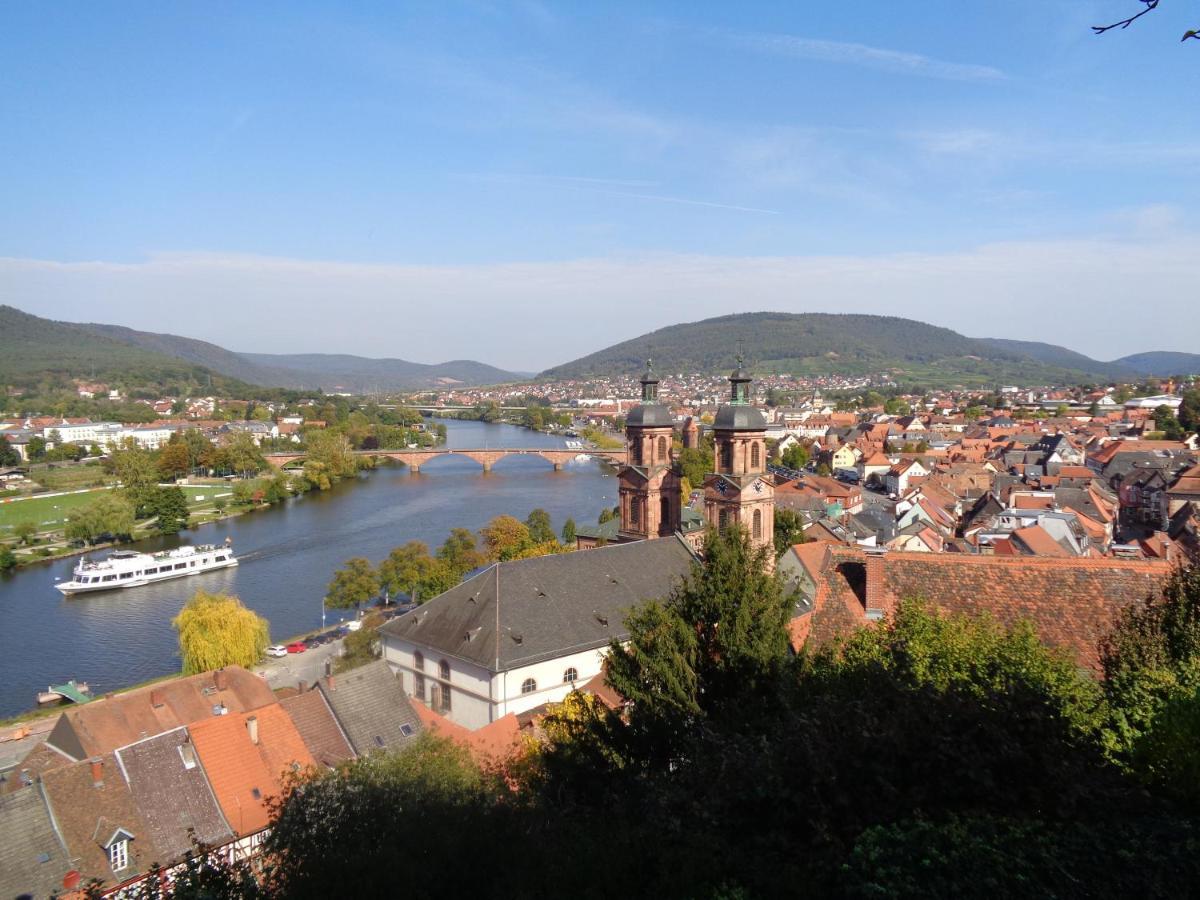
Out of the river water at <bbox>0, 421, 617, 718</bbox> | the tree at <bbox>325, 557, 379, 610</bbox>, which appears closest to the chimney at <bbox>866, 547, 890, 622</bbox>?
the tree at <bbox>325, 557, 379, 610</bbox>

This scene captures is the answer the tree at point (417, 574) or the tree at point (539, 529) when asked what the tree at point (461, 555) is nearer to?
the tree at point (417, 574)

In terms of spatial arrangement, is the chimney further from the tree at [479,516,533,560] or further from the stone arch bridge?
the stone arch bridge

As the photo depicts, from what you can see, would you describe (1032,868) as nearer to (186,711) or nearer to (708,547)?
(708,547)

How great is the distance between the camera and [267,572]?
1403 inches

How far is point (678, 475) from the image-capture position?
25406 mm

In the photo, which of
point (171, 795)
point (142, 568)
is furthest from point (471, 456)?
point (171, 795)

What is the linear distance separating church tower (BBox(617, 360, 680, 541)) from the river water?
12.4 metres

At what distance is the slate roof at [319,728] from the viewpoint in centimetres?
1409

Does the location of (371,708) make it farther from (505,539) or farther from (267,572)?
(267,572)

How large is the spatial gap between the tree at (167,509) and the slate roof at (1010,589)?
43.3 metres

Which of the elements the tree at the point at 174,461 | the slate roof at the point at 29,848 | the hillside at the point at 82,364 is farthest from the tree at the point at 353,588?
the hillside at the point at 82,364

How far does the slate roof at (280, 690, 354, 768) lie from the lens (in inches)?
555

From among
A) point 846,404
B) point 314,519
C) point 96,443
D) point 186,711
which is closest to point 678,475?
point 186,711

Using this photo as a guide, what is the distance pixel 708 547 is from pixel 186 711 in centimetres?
1244
